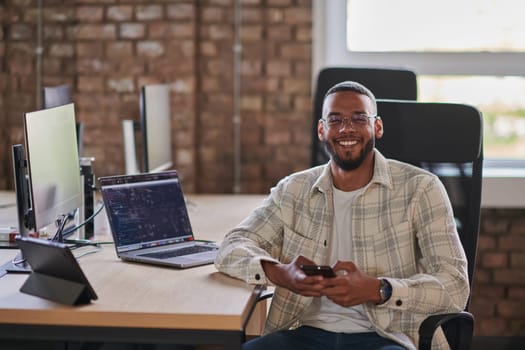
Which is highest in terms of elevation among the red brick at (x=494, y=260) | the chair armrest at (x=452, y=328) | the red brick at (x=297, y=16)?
the red brick at (x=297, y=16)

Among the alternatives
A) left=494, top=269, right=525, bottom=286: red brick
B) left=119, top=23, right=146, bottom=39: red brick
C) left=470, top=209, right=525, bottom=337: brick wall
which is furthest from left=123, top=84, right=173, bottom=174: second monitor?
left=494, top=269, right=525, bottom=286: red brick

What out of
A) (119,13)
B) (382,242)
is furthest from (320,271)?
(119,13)

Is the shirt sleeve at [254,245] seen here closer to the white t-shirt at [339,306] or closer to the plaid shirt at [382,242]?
the plaid shirt at [382,242]

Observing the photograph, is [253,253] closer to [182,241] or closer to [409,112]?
[182,241]

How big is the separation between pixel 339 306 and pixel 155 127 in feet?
4.81

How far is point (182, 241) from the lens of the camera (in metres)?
2.72

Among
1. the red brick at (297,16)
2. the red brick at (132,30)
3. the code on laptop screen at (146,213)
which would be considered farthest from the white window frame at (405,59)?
the code on laptop screen at (146,213)

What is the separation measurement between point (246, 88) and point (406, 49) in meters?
0.78

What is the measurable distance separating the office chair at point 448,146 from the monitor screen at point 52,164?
1.02 meters

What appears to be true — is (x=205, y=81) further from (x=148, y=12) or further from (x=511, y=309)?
(x=511, y=309)

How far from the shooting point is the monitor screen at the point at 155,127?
337 centimetres

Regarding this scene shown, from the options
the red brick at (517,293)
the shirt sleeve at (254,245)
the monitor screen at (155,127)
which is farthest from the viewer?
the red brick at (517,293)

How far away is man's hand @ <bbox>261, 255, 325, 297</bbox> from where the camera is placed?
7.10 ft

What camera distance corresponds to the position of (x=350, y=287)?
7.07 ft
